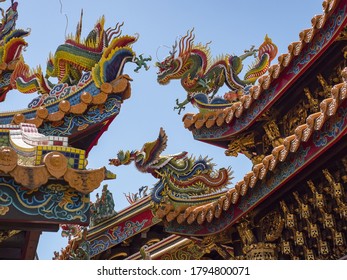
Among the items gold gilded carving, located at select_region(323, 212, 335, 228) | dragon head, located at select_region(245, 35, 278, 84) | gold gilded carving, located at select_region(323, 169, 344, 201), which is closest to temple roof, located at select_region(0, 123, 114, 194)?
gold gilded carving, located at select_region(323, 169, 344, 201)

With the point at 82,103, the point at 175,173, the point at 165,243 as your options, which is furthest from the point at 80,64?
the point at 165,243

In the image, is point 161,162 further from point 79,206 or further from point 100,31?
point 79,206

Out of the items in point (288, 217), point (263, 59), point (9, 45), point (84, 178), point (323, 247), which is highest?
point (263, 59)

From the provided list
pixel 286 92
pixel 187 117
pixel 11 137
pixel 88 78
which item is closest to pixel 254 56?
pixel 187 117

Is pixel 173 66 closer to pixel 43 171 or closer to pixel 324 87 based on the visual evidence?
pixel 324 87

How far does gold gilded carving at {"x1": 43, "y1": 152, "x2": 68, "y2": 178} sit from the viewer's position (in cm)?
754

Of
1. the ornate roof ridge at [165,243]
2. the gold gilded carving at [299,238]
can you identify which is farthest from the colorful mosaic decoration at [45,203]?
the ornate roof ridge at [165,243]

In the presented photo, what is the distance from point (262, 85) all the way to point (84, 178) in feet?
14.9

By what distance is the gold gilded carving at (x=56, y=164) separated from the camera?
297 inches

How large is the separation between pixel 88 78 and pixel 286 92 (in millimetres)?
2863

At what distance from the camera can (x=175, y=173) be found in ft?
43.1

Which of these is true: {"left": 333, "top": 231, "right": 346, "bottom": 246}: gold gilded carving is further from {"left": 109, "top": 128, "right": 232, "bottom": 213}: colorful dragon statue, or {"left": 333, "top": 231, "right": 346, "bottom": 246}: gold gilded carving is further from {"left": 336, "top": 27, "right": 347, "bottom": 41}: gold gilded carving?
{"left": 109, "top": 128, "right": 232, "bottom": 213}: colorful dragon statue

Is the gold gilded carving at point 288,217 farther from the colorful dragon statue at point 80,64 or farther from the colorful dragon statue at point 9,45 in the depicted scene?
the colorful dragon statue at point 9,45

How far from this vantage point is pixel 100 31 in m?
11.4
